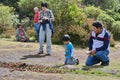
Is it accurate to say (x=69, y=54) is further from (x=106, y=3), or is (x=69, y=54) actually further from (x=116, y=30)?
(x=106, y=3)

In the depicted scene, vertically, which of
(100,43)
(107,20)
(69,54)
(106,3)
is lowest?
(69,54)

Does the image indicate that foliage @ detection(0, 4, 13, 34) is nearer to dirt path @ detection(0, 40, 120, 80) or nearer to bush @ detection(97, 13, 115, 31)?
dirt path @ detection(0, 40, 120, 80)

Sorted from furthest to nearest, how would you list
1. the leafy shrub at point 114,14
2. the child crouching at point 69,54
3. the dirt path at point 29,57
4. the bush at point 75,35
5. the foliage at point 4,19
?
the leafy shrub at point 114,14 < the foliage at point 4,19 < the bush at point 75,35 < the child crouching at point 69,54 < the dirt path at point 29,57

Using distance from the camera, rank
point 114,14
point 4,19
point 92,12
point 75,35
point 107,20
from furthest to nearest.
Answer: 1. point 114,14
2. point 92,12
3. point 107,20
4. point 4,19
5. point 75,35

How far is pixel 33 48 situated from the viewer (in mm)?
16266

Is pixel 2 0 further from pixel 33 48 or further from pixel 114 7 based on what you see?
pixel 33 48

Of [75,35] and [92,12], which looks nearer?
[75,35]

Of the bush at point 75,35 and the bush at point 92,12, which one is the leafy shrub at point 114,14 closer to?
the bush at point 92,12

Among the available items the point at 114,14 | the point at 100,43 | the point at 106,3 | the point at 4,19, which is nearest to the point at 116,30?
the point at 114,14

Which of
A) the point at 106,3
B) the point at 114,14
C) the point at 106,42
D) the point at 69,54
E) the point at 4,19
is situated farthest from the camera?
the point at 106,3

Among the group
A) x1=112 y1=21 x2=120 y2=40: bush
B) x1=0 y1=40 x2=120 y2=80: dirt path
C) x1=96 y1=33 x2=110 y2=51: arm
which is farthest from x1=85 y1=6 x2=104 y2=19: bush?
x1=96 y1=33 x2=110 y2=51: arm

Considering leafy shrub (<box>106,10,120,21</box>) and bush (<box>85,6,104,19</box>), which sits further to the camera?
leafy shrub (<box>106,10,120,21</box>)

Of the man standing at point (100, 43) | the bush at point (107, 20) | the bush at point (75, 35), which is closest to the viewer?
the man standing at point (100, 43)

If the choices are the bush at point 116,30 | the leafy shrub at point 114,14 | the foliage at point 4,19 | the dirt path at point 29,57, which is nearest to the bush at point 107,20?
the bush at point 116,30
